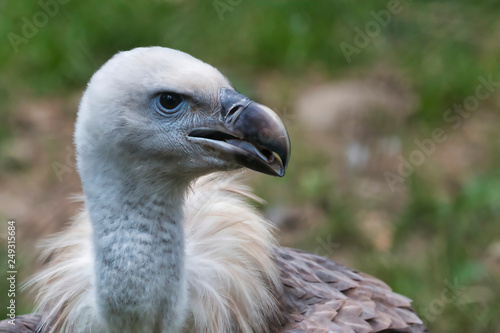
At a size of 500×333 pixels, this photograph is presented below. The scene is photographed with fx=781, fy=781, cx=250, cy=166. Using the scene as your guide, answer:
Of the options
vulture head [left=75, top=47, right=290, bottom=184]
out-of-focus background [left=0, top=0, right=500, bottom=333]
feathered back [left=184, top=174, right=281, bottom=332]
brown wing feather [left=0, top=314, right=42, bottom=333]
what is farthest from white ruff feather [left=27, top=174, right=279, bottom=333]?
out-of-focus background [left=0, top=0, right=500, bottom=333]

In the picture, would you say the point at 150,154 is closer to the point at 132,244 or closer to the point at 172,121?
the point at 172,121

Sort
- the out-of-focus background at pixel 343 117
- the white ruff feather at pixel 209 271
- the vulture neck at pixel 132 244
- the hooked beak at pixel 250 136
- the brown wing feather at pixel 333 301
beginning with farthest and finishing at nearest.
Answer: the out-of-focus background at pixel 343 117, the brown wing feather at pixel 333 301, the white ruff feather at pixel 209 271, the vulture neck at pixel 132 244, the hooked beak at pixel 250 136

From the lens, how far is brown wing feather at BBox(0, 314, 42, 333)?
2.78m

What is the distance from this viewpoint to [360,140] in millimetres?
5203

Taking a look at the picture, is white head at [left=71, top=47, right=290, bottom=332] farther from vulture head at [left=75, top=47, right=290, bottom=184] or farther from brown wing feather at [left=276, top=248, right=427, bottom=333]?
brown wing feather at [left=276, top=248, right=427, bottom=333]

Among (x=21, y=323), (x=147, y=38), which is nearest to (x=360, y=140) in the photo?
(x=147, y=38)

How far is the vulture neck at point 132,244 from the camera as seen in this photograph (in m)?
2.33

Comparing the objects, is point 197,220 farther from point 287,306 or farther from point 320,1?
point 320,1

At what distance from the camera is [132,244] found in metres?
2.33

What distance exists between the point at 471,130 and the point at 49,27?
3155 mm

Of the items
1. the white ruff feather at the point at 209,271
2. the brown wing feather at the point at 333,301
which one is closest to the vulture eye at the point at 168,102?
the white ruff feather at the point at 209,271

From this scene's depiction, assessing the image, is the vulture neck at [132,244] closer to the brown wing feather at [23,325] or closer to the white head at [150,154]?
the white head at [150,154]

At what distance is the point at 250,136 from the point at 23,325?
1.20 m

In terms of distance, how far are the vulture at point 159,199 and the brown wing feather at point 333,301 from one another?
0.07 ft
